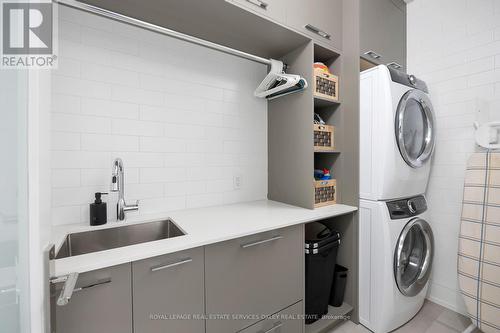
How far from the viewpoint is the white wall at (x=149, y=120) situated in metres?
1.22

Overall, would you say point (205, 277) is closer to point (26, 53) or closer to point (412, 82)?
point (26, 53)

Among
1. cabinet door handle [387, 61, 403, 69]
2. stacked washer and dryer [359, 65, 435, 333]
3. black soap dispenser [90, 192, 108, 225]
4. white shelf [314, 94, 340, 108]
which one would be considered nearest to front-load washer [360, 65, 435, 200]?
stacked washer and dryer [359, 65, 435, 333]

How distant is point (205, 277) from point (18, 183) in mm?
767

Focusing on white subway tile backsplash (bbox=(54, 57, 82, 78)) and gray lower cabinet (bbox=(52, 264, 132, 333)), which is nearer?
gray lower cabinet (bbox=(52, 264, 132, 333))

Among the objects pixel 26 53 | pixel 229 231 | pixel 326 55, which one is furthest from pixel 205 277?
pixel 326 55

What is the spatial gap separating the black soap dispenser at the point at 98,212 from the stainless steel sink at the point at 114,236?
0.06 m

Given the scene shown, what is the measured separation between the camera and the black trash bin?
5.63 ft

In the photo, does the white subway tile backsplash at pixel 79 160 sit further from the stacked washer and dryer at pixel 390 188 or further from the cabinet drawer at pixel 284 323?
the stacked washer and dryer at pixel 390 188

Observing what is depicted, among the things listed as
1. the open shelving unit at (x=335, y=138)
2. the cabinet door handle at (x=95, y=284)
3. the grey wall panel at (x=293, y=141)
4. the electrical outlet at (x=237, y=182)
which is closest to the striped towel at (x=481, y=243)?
the open shelving unit at (x=335, y=138)

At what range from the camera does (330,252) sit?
1.57 meters

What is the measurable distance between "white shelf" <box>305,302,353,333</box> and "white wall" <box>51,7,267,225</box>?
3.38 ft

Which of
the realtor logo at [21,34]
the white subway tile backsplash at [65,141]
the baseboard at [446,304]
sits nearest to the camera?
the realtor logo at [21,34]

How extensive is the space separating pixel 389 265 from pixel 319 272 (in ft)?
1.61

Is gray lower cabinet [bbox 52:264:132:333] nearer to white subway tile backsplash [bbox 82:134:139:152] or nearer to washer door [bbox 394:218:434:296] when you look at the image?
white subway tile backsplash [bbox 82:134:139:152]
